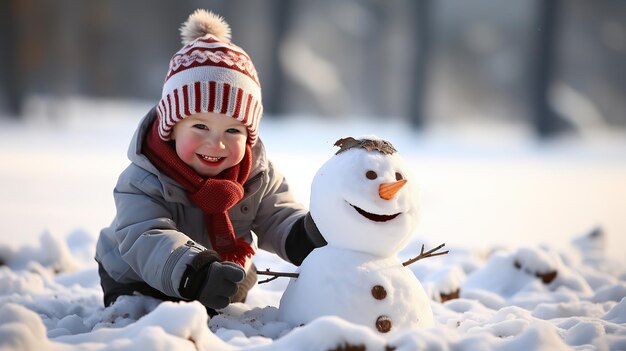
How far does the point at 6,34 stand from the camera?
7625 millimetres

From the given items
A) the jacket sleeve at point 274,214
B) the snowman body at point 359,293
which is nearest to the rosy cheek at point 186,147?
the jacket sleeve at point 274,214

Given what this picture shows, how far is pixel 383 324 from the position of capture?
166 centimetres

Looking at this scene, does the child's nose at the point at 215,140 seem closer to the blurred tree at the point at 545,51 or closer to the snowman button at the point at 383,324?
the snowman button at the point at 383,324

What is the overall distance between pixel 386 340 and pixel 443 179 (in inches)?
194

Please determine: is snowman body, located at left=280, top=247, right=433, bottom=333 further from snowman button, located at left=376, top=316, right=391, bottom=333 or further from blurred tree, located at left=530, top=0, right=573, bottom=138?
blurred tree, located at left=530, top=0, right=573, bottom=138

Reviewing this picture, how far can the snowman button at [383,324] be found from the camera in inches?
65.0

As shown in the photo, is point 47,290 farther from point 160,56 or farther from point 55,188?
point 160,56

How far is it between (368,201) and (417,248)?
1.64 metres

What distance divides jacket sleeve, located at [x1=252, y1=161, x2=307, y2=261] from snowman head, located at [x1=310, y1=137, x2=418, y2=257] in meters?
0.39

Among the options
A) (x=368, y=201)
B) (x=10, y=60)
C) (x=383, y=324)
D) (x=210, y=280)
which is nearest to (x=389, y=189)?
(x=368, y=201)

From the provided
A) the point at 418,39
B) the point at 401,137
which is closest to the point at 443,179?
the point at 401,137

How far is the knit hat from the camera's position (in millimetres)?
1981

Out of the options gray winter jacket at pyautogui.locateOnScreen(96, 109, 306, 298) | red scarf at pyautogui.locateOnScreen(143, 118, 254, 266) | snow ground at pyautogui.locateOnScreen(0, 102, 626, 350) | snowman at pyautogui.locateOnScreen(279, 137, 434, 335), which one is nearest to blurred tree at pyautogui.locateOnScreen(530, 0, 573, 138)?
snow ground at pyautogui.locateOnScreen(0, 102, 626, 350)

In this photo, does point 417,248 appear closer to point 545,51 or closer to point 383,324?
point 383,324
